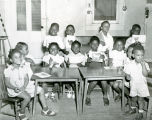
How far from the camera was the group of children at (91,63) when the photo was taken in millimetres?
3766

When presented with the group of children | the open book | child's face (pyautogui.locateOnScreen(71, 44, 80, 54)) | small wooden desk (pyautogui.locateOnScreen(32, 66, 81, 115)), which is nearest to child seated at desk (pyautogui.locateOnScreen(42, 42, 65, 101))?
the group of children

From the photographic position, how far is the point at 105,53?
17.2 feet

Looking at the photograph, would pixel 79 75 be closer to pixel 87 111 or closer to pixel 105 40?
pixel 87 111

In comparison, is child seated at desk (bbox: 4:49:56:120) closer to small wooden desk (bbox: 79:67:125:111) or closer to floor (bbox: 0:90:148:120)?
floor (bbox: 0:90:148:120)

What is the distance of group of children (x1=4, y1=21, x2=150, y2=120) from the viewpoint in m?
3.77

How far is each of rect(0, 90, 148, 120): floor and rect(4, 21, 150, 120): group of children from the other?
11 cm

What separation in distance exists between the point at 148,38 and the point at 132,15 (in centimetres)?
82

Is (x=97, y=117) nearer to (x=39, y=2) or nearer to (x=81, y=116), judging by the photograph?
(x=81, y=116)

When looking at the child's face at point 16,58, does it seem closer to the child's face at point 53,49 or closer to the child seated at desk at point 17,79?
the child seated at desk at point 17,79

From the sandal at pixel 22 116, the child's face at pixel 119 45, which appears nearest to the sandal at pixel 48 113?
the sandal at pixel 22 116

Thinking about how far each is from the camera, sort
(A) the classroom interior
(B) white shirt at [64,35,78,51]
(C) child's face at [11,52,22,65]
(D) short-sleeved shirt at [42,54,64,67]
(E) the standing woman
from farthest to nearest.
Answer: (A) the classroom interior < (B) white shirt at [64,35,78,51] < (E) the standing woman < (D) short-sleeved shirt at [42,54,64,67] < (C) child's face at [11,52,22,65]

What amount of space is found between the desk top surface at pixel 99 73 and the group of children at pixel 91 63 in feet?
0.48

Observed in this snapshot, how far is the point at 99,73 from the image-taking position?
4023 mm

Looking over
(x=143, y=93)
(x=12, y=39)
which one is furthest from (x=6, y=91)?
(x=12, y=39)
